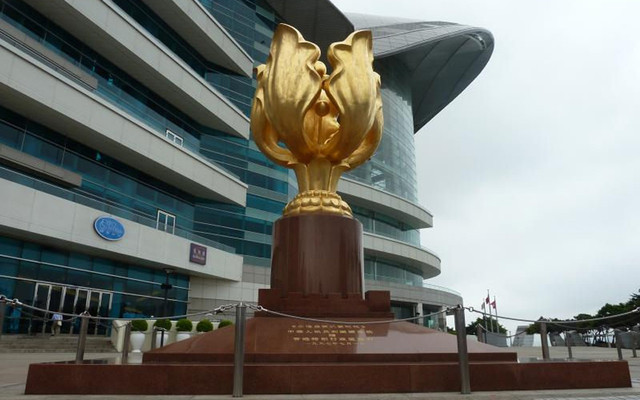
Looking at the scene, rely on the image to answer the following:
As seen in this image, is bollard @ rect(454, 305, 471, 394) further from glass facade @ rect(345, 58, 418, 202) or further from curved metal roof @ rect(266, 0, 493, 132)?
curved metal roof @ rect(266, 0, 493, 132)

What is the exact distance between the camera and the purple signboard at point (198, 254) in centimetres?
2396

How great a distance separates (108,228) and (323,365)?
1664cm

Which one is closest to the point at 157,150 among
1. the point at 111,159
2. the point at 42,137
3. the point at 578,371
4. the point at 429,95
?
the point at 111,159

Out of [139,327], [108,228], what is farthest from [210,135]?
[139,327]

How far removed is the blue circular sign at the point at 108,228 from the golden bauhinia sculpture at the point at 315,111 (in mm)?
12470

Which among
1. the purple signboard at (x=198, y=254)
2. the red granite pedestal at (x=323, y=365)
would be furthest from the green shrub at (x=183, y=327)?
the red granite pedestal at (x=323, y=365)

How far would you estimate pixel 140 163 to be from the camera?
2309cm

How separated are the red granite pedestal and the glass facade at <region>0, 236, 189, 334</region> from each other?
11.3 metres

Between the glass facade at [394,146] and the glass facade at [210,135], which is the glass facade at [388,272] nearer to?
the glass facade at [394,146]

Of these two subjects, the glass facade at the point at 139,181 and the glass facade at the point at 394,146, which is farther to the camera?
the glass facade at the point at 394,146

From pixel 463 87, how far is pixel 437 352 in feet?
187

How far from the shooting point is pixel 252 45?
33.4 metres

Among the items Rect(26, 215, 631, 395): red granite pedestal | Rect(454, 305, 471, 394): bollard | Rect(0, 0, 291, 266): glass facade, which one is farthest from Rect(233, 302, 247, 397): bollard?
Rect(0, 0, 291, 266): glass facade

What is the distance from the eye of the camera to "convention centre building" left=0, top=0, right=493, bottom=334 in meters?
17.9
